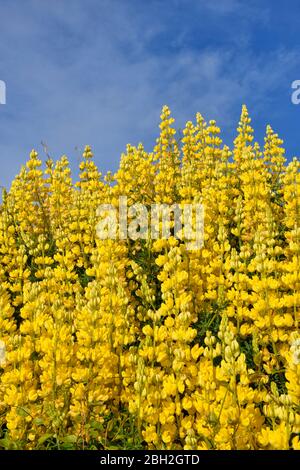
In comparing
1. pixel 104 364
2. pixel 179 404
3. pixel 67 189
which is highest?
pixel 67 189

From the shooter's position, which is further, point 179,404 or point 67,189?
point 67,189

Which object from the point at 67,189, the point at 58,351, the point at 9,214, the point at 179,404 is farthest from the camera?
the point at 67,189

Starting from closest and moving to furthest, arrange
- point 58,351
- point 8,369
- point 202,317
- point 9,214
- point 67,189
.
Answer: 1. point 58,351
2. point 8,369
3. point 202,317
4. point 9,214
5. point 67,189

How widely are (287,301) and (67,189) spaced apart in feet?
18.3

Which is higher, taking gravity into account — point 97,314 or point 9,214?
point 9,214

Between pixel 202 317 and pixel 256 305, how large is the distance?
890 mm

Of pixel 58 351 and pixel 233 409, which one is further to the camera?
pixel 58 351

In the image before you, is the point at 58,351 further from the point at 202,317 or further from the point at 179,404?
the point at 202,317

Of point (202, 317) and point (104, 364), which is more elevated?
point (202, 317)

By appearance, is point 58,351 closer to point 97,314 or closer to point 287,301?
point 97,314
